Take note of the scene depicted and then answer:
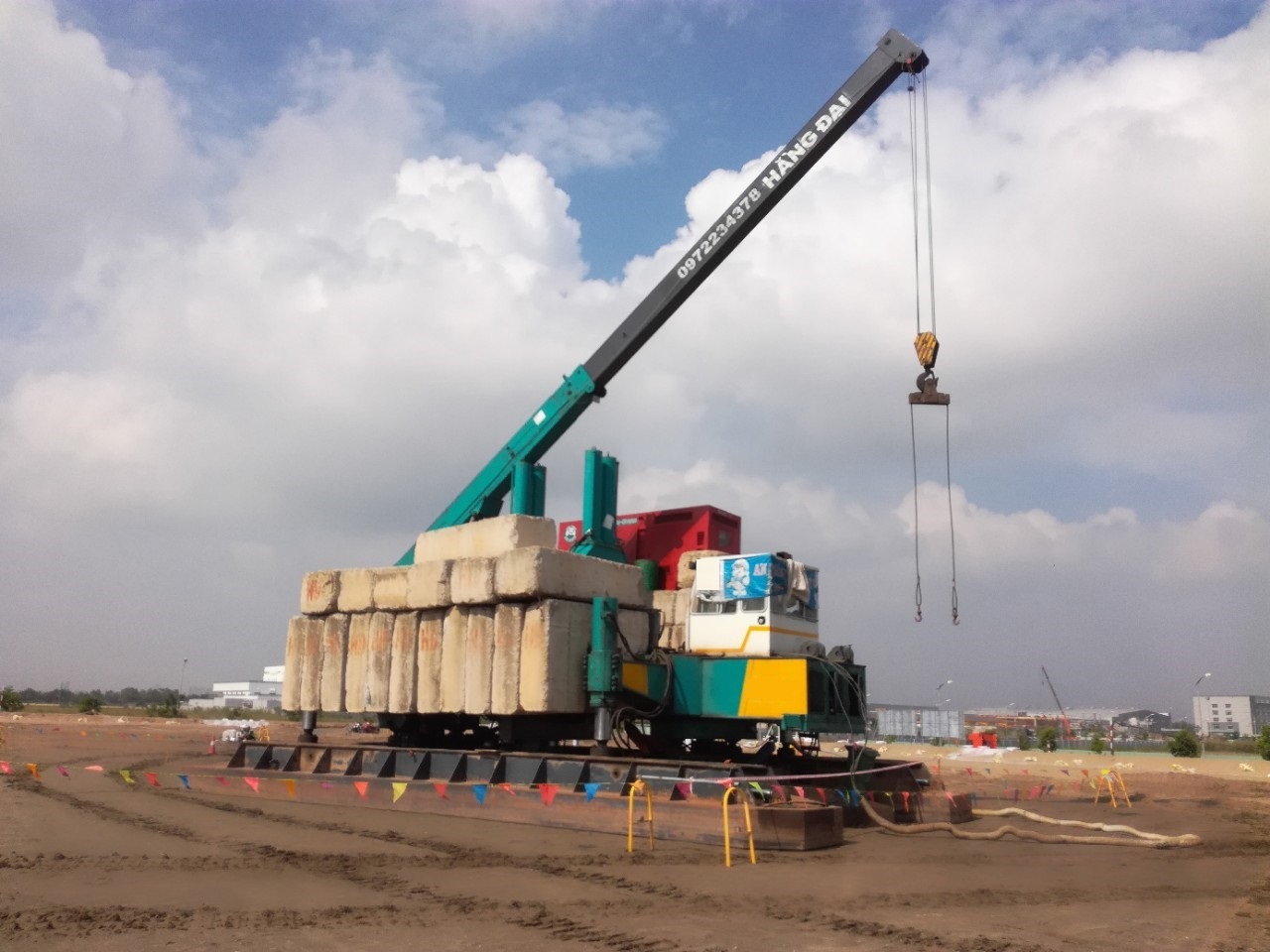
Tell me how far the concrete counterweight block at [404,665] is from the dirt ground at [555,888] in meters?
2.38

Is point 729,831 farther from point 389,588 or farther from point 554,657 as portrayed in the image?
point 389,588

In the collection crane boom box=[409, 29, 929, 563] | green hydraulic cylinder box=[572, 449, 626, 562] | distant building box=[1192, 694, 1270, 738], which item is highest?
crane boom box=[409, 29, 929, 563]

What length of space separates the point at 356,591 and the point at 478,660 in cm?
367

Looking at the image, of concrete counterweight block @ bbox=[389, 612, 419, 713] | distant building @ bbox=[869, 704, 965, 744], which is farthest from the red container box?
distant building @ bbox=[869, 704, 965, 744]

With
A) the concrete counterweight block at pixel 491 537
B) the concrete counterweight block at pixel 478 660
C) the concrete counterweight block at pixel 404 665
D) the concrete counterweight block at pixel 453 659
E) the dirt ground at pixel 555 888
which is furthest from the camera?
the concrete counterweight block at pixel 404 665

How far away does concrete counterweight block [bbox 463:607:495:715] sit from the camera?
16234 millimetres

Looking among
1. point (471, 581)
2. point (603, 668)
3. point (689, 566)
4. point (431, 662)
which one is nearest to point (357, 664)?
point (431, 662)

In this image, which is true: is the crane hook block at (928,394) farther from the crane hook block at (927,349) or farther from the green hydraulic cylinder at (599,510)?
the green hydraulic cylinder at (599,510)

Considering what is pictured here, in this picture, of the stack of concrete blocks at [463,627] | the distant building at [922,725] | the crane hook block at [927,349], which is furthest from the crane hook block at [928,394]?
the distant building at [922,725]

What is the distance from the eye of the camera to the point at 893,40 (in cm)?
1822

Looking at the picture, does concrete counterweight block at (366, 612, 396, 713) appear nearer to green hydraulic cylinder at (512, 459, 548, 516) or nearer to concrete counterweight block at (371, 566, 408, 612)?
concrete counterweight block at (371, 566, 408, 612)

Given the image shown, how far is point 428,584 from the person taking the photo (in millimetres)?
17391

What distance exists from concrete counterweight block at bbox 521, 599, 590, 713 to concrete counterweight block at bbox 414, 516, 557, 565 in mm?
1359

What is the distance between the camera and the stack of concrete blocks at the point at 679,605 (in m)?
17.7
